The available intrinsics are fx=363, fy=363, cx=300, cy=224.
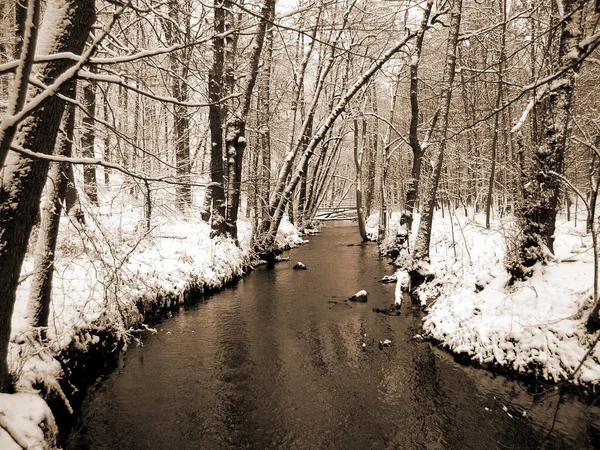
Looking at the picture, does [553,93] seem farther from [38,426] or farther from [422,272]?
[38,426]

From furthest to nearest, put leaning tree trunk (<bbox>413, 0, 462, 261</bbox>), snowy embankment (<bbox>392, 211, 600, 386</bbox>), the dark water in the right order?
leaning tree trunk (<bbox>413, 0, 462, 261</bbox>) → snowy embankment (<bbox>392, 211, 600, 386</bbox>) → the dark water

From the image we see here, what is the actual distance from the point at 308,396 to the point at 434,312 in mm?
3784

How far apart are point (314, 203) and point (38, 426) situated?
2400cm

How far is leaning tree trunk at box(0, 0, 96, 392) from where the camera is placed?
251cm

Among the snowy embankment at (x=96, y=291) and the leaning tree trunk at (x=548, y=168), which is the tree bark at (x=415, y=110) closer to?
the leaning tree trunk at (x=548, y=168)

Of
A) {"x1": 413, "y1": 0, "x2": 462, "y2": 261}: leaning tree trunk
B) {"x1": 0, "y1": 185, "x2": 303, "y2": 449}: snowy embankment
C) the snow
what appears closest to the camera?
the snow

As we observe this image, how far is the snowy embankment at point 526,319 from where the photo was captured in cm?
529

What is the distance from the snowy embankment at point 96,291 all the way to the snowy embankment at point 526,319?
18.9 feet

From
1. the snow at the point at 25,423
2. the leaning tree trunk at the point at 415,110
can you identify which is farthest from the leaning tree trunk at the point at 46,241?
the leaning tree trunk at the point at 415,110

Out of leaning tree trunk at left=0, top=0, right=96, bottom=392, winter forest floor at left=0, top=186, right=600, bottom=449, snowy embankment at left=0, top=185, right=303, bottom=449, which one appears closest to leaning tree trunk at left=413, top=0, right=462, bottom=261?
winter forest floor at left=0, top=186, right=600, bottom=449

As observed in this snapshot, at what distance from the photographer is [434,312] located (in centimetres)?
795

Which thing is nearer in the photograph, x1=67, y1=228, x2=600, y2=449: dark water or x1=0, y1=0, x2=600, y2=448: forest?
x1=0, y1=0, x2=600, y2=448: forest

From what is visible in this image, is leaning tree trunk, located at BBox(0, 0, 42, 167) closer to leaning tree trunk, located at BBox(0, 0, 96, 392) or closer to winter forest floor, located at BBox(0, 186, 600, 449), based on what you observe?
leaning tree trunk, located at BBox(0, 0, 96, 392)

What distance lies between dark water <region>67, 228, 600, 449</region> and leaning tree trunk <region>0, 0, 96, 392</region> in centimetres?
298
